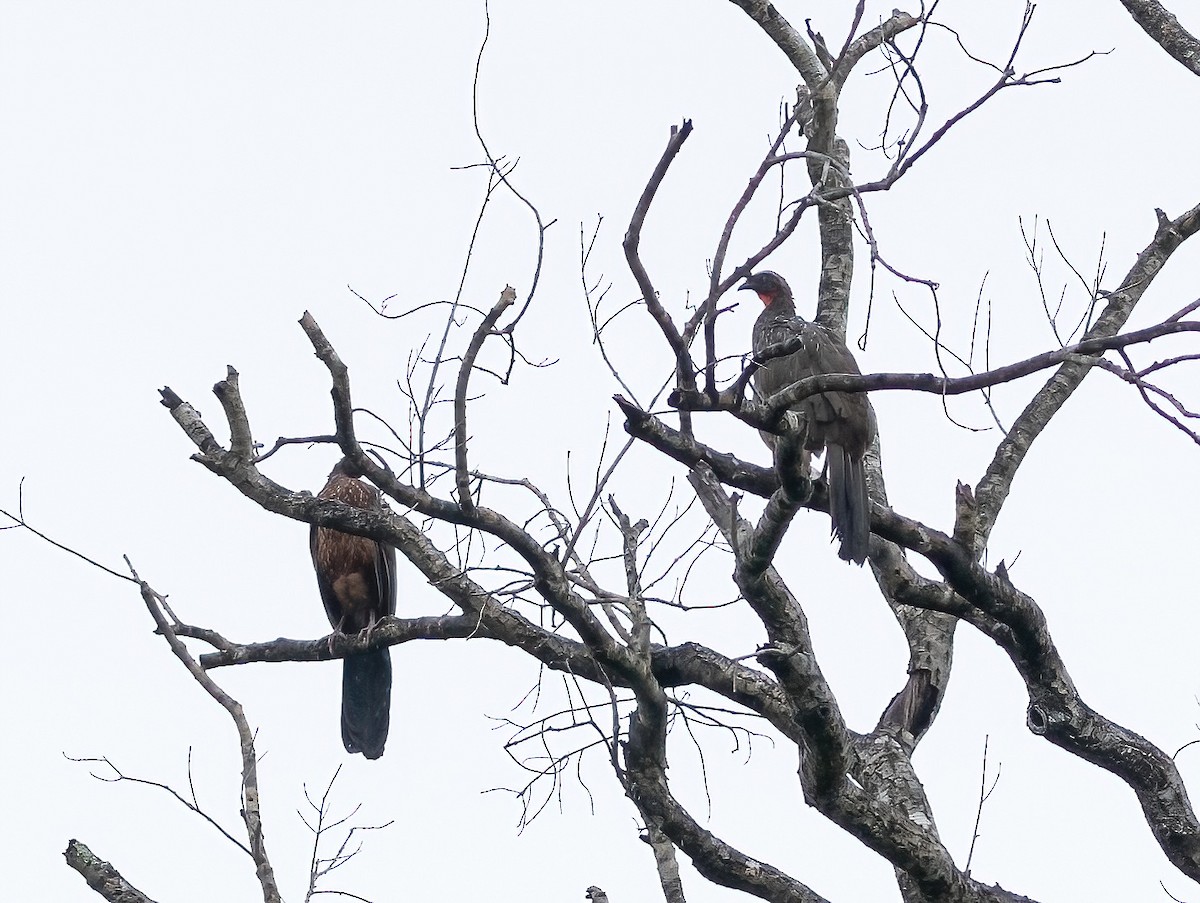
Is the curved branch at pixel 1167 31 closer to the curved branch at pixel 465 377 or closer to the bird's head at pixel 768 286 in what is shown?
the bird's head at pixel 768 286

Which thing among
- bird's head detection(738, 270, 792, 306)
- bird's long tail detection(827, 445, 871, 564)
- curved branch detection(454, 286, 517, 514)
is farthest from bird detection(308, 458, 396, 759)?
curved branch detection(454, 286, 517, 514)

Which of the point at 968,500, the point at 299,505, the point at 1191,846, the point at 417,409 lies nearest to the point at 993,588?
the point at 968,500

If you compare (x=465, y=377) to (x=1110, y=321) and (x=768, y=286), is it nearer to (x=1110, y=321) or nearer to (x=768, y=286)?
(x=1110, y=321)

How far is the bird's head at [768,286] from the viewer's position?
Result: 6066 millimetres

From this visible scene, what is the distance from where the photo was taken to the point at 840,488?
167 inches

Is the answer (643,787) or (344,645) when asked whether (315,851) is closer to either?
(643,787)

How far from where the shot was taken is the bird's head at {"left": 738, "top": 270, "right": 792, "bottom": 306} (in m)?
6.07

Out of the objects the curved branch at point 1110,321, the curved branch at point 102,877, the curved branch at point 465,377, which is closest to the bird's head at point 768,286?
the curved branch at point 1110,321

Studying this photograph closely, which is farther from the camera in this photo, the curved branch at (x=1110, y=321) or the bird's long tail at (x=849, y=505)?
the curved branch at (x=1110, y=321)

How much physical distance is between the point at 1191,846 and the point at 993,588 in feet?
3.29

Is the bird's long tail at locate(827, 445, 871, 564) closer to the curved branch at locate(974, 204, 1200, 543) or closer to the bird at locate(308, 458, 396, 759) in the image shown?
the curved branch at locate(974, 204, 1200, 543)

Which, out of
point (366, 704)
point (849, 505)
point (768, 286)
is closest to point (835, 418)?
point (849, 505)

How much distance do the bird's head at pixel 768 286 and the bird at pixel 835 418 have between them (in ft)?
2.10

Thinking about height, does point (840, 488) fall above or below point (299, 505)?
above
